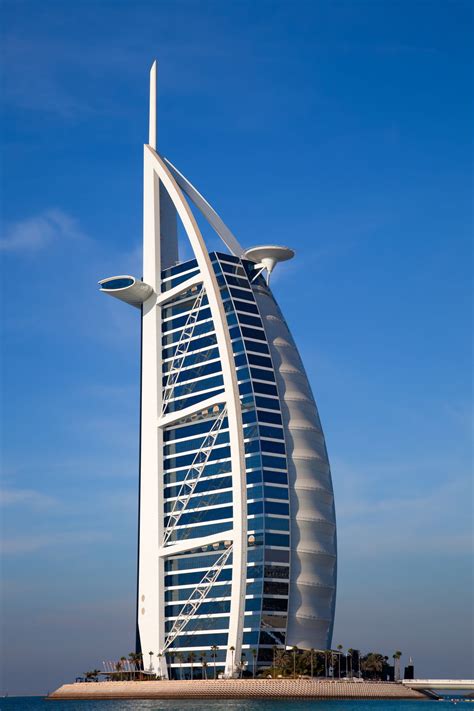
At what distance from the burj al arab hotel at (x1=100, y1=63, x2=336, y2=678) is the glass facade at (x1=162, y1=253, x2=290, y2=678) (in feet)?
0.41

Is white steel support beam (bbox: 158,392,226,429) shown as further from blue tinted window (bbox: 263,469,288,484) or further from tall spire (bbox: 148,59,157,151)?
tall spire (bbox: 148,59,157,151)

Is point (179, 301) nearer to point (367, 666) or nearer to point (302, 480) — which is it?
point (302, 480)

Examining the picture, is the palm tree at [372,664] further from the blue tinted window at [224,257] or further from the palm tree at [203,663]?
the blue tinted window at [224,257]

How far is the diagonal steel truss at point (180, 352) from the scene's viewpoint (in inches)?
4326

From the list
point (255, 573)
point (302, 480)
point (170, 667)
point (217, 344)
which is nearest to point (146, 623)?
point (170, 667)

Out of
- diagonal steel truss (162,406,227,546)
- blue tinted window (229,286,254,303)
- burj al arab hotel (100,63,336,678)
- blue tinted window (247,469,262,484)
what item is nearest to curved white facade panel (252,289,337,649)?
burj al arab hotel (100,63,336,678)

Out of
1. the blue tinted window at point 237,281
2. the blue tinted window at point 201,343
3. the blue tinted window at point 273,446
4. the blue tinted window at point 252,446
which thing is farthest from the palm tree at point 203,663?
the blue tinted window at point 237,281

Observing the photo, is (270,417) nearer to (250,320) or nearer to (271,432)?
(271,432)

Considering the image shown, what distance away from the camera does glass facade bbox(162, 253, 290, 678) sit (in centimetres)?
9850

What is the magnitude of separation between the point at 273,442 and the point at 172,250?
1025 inches

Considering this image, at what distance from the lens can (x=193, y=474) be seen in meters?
105

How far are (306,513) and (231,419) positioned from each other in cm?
1117

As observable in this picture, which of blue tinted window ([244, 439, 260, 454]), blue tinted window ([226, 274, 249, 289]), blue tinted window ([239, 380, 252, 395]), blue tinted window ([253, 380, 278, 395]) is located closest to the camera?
blue tinted window ([244, 439, 260, 454])

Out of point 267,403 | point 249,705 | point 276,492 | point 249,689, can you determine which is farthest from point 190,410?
point 249,705
